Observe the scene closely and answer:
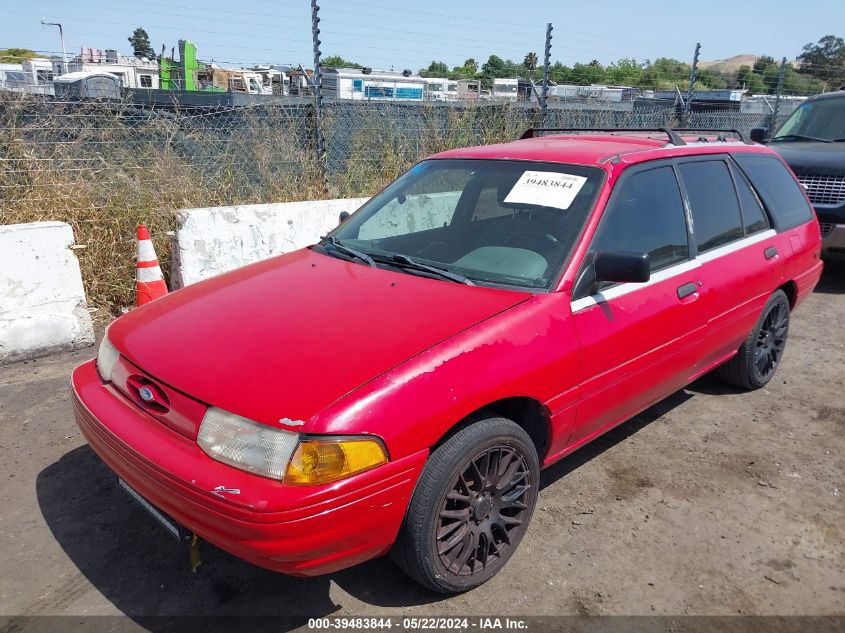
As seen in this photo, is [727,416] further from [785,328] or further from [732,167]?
[732,167]

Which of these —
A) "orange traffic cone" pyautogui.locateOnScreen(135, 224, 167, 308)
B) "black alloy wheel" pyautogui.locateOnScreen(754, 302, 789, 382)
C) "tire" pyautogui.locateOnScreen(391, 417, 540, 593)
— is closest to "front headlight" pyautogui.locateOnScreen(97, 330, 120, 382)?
"tire" pyautogui.locateOnScreen(391, 417, 540, 593)

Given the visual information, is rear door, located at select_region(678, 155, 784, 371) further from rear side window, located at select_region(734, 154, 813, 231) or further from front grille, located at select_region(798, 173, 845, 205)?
front grille, located at select_region(798, 173, 845, 205)

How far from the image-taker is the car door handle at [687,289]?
331 cm

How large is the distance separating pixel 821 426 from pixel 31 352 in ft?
18.2

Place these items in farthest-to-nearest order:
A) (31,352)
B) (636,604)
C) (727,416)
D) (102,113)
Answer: (102,113) < (31,352) < (727,416) < (636,604)

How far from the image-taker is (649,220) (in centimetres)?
329

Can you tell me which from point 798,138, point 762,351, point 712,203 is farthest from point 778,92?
point 712,203

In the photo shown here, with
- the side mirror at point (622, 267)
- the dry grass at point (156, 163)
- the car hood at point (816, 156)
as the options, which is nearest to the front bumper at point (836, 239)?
the car hood at point (816, 156)

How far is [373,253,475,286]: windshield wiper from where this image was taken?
291 cm

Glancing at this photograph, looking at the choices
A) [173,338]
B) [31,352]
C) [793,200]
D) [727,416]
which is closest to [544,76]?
[793,200]

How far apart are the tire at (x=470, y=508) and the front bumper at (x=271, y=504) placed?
0.28ft

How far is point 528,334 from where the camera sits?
2.58 metres

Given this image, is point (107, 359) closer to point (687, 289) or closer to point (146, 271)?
point (146, 271)

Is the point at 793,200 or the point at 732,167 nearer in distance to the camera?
the point at 732,167
